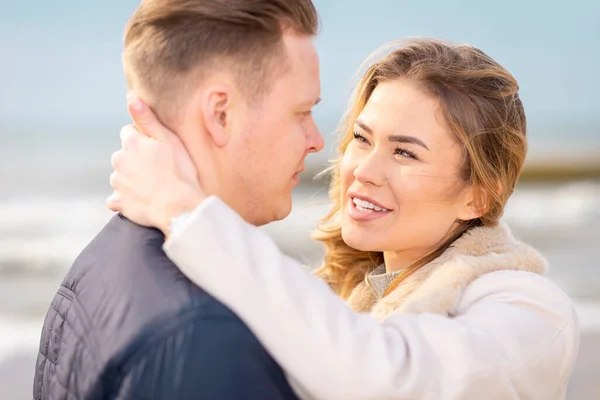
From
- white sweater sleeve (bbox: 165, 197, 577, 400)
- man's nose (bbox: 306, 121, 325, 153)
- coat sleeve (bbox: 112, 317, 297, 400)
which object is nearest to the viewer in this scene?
coat sleeve (bbox: 112, 317, 297, 400)

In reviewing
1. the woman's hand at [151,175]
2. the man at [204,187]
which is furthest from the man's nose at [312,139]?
the woman's hand at [151,175]

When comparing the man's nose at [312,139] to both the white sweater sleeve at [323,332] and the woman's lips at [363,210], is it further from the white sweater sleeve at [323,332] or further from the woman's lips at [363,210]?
the woman's lips at [363,210]

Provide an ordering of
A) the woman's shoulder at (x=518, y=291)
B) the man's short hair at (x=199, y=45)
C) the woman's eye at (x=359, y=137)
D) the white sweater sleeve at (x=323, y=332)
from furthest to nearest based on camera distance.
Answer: the woman's eye at (x=359, y=137) → the woman's shoulder at (x=518, y=291) → the man's short hair at (x=199, y=45) → the white sweater sleeve at (x=323, y=332)

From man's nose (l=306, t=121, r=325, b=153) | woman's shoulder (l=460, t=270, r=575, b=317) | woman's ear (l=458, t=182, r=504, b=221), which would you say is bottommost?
woman's shoulder (l=460, t=270, r=575, b=317)

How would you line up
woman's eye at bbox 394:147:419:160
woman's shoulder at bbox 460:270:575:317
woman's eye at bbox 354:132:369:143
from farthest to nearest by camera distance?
woman's eye at bbox 354:132:369:143 → woman's eye at bbox 394:147:419:160 → woman's shoulder at bbox 460:270:575:317

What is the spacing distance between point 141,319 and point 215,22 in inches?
30.0

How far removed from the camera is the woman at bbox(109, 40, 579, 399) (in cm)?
193

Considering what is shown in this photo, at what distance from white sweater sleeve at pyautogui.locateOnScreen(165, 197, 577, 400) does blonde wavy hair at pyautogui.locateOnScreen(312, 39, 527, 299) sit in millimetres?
895

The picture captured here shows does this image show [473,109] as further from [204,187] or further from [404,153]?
[204,187]

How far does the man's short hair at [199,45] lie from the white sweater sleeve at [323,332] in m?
0.35

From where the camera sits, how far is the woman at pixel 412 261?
1.93 metres

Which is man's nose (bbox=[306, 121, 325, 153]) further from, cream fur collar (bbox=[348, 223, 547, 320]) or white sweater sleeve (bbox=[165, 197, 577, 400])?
cream fur collar (bbox=[348, 223, 547, 320])

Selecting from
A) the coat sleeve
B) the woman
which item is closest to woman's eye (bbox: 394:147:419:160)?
the woman

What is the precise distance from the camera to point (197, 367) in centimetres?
173
